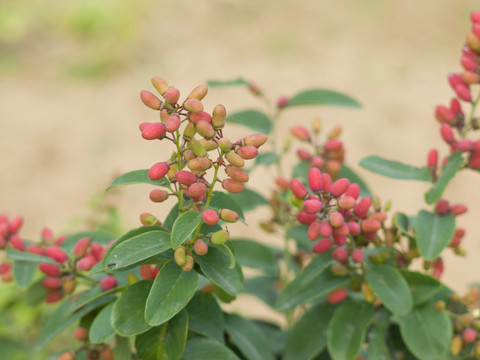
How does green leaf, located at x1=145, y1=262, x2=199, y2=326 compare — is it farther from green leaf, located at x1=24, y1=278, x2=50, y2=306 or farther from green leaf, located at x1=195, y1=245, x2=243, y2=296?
green leaf, located at x1=24, y1=278, x2=50, y2=306

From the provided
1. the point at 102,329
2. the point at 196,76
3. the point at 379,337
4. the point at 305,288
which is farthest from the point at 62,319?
the point at 196,76

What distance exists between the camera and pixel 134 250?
Result: 32.3 inches

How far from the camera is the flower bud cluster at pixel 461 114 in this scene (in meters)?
1.05

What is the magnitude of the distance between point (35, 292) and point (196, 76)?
11.9 feet

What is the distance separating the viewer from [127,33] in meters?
5.05

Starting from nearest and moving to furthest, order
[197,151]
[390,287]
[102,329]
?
[197,151], [102,329], [390,287]

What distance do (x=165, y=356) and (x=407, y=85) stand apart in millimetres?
3988

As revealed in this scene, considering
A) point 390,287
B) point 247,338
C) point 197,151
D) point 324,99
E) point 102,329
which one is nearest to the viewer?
point 197,151

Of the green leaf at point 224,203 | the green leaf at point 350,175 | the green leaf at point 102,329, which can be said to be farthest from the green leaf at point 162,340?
the green leaf at point 350,175

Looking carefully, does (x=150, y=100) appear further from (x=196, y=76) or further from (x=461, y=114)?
(x=196, y=76)

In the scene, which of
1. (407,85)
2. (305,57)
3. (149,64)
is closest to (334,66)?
(305,57)

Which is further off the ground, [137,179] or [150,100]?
[150,100]

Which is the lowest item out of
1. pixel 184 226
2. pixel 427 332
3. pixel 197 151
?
pixel 427 332

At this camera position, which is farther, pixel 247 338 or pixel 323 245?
pixel 247 338
